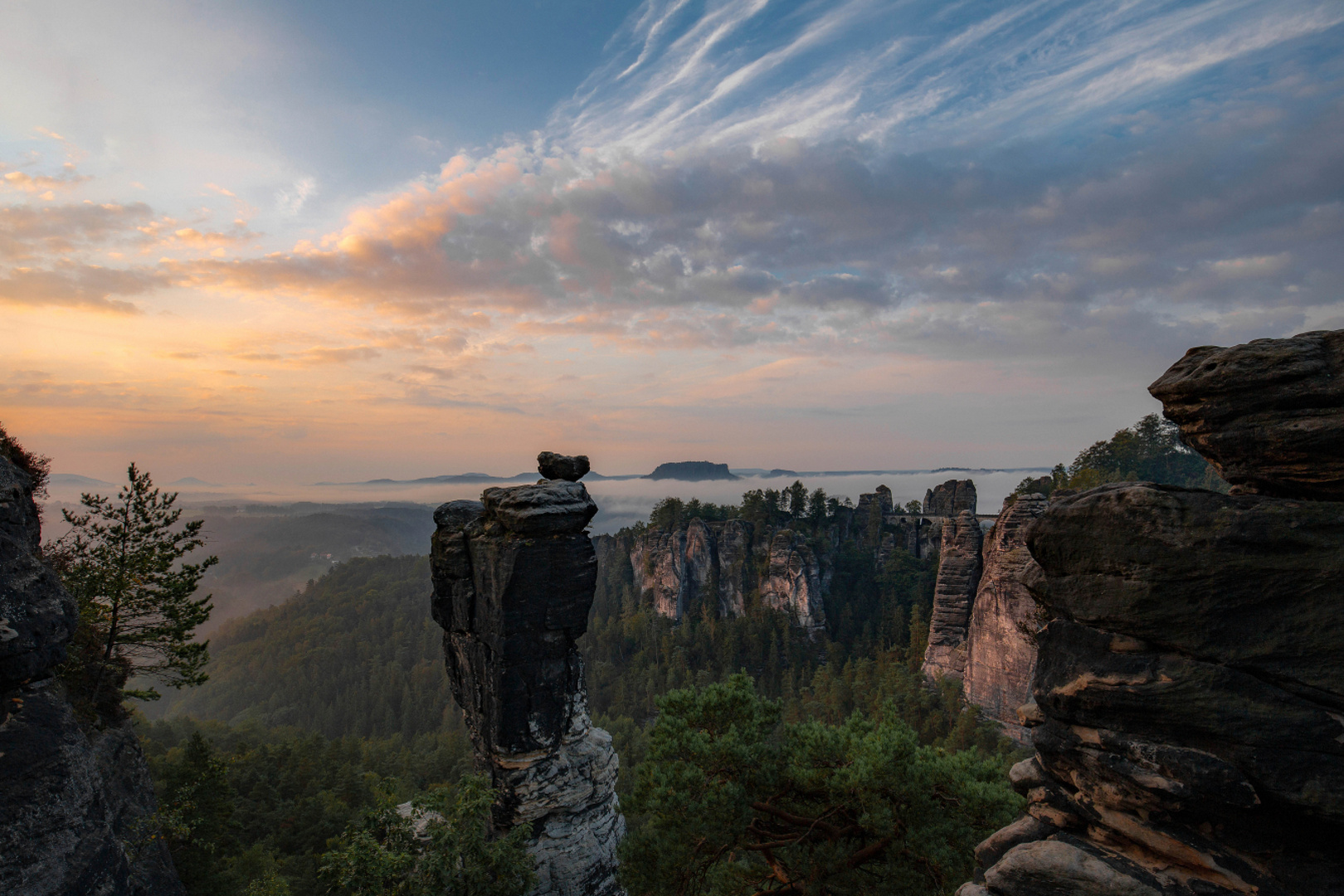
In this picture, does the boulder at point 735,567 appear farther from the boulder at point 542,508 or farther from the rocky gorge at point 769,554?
the boulder at point 542,508

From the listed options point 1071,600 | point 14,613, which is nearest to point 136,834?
point 14,613

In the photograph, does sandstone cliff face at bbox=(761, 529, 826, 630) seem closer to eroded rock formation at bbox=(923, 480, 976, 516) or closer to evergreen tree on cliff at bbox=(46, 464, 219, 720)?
eroded rock formation at bbox=(923, 480, 976, 516)

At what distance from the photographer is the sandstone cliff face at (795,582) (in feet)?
263

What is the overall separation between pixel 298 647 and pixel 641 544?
8984 centimetres

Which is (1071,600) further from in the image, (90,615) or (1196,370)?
(90,615)

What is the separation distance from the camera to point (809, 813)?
1404 centimetres

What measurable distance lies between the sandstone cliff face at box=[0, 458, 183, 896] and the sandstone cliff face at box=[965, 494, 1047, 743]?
42.8 meters

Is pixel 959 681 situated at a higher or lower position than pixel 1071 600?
lower

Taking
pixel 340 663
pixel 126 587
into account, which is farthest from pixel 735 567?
pixel 340 663

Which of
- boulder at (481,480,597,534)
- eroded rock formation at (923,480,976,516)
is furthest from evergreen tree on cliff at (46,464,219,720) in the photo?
eroded rock formation at (923,480,976,516)

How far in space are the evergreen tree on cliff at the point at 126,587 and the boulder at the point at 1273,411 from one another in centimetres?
2255

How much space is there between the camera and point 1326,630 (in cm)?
531

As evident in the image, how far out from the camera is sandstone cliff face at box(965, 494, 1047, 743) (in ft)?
124

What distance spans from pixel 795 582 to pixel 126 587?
7498 centimetres
